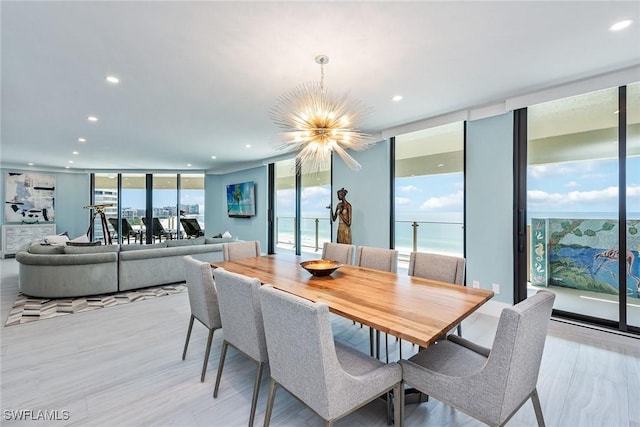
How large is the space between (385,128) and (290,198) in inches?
120

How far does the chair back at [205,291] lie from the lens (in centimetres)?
216

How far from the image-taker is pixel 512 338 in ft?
3.90

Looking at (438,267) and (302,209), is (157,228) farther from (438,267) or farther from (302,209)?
(438,267)

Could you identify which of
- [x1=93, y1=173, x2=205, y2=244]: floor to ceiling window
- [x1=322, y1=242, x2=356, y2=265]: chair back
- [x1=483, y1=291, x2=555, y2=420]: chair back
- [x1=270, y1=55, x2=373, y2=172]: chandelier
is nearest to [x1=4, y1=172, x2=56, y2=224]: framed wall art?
[x1=93, y1=173, x2=205, y2=244]: floor to ceiling window

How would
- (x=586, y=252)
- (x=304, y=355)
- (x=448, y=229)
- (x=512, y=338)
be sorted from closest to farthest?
(x=512, y=338) → (x=304, y=355) → (x=586, y=252) → (x=448, y=229)

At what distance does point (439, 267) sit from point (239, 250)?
229 centimetres

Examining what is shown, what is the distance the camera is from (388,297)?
185cm

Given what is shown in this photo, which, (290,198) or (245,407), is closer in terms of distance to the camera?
(245,407)

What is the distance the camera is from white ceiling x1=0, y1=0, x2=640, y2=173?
1.85 m

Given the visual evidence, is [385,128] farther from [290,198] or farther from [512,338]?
[512,338]

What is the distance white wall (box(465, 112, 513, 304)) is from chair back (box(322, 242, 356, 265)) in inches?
67.4

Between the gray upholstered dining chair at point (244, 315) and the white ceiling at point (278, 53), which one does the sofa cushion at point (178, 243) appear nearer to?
the white ceiling at point (278, 53)

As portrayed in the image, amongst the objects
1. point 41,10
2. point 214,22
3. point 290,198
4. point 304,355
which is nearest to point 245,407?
point 304,355

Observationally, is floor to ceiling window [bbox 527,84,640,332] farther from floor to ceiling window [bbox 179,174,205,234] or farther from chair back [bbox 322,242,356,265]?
floor to ceiling window [bbox 179,174,205,234]
